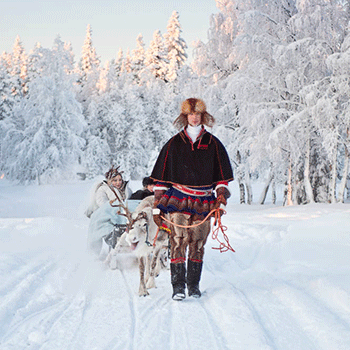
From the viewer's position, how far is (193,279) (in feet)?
14.2

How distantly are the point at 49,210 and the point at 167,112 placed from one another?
63.1 ft

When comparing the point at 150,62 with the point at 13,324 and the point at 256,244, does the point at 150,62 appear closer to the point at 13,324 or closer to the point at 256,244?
the point at 256,244

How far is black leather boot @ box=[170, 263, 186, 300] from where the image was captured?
4.14m

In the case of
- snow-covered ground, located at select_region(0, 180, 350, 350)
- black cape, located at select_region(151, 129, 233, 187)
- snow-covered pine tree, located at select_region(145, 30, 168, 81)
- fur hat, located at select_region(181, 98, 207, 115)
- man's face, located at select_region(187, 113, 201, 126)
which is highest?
snow-covered pine tree, located at select_region(145, 30, 168, 81)

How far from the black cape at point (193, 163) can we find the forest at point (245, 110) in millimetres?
10708

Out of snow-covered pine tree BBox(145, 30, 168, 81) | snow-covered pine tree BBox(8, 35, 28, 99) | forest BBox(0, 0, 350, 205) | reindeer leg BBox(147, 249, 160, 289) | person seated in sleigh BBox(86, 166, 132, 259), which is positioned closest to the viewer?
reindeer leg BBox(147, 249, 160, 289)

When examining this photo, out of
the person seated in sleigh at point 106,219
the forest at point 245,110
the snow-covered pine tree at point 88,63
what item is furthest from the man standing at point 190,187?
the snow-covered pine tree at point 88,63

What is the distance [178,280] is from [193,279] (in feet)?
→ 0.61

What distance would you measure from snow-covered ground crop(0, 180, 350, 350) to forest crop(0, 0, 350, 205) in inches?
338

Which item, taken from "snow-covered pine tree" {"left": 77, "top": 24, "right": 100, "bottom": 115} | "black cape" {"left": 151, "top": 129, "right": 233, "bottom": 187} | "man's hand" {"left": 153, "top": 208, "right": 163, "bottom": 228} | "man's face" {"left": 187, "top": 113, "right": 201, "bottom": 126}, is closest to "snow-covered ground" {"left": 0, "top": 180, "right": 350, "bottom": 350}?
"man's hand" {"left": 153, "top": 208, "right": 163, "bottom": 228}

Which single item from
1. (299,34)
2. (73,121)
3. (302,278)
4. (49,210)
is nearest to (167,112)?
(73,121)

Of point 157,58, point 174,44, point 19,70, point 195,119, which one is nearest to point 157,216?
point 195,119

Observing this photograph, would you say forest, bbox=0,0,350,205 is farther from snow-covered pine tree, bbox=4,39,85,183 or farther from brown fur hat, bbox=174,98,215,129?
brown fur hat, bbox=174,98,215,129

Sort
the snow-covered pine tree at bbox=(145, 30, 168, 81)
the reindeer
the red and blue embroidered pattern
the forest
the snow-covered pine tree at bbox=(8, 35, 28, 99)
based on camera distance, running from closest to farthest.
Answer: the red and blue embroidered pattern → the reindeer → the forest → the snow-covered pine tree at bbox=(8, 35, 28, 99) → the snow-covered pine tree at bbox=(145, 30, 168, 81)
